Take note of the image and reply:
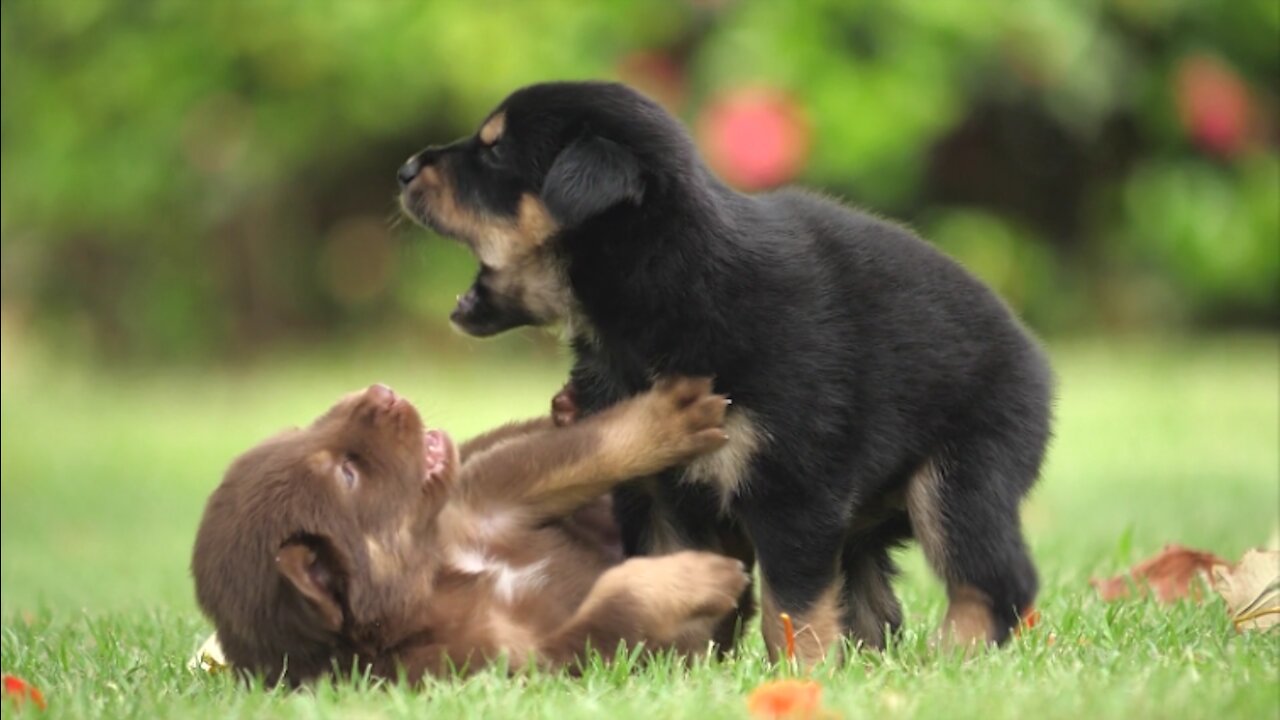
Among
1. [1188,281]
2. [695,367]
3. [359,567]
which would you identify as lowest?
[1188,281]

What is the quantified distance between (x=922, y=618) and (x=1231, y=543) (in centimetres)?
165

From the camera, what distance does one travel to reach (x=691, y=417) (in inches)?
141

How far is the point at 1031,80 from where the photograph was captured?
1260cm

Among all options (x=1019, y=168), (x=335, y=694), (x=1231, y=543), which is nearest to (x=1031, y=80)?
(x=1019, y=168)

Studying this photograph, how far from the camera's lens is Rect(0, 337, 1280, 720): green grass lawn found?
3.09 metres

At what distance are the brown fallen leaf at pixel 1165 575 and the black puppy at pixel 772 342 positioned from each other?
0.70 meters

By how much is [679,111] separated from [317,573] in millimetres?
9338

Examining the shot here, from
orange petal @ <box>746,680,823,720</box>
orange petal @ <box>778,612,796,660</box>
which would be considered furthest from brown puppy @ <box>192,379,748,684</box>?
orange petal @ <box>746,680,823,720</box>

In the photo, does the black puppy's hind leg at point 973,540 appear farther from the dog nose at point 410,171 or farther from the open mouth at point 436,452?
the dog nose at point 410,171

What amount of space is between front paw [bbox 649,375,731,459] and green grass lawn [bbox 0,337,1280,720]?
0.44m

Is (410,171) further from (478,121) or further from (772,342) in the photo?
(478,121)

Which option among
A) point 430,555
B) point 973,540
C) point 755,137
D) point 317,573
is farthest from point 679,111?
point 317,573

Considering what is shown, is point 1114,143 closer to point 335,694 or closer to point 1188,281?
point 1188,281

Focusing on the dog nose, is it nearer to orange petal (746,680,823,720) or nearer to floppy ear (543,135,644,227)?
floppy ear (543,135,644,227)
